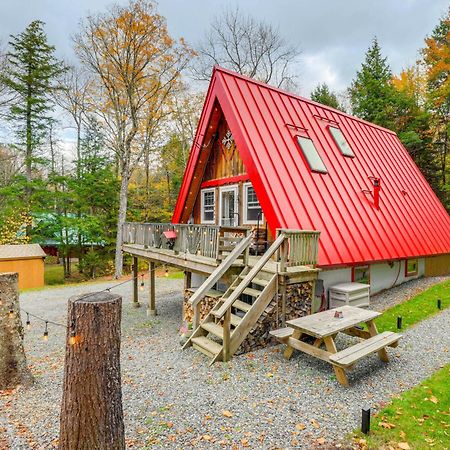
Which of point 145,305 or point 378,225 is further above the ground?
point 378,225

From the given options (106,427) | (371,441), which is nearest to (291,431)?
(371,441)

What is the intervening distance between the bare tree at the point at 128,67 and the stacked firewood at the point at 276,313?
12516mm

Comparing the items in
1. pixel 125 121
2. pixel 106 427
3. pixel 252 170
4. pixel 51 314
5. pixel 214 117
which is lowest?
pixel 51 314

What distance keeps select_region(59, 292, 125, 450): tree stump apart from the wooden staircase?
2839mm

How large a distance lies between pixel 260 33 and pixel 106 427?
82.6 feet

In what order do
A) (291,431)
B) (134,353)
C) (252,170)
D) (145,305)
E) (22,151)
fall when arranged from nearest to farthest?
(291,431) → (134,353) → (252,170) → (145,305) → (22,151)

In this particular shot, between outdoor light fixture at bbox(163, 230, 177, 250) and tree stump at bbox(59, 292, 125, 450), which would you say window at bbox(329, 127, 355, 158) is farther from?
tree stump at bbox(59, 292, 125, 450)

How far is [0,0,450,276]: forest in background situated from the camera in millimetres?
17359

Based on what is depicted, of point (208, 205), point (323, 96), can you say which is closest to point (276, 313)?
point (208, 205)

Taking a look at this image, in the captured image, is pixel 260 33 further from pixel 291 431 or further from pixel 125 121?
pixel 291 431

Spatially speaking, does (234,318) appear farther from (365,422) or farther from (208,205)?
(208,205)

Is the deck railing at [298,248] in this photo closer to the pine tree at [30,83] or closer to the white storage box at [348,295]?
Result: the white storage box at [348,295]

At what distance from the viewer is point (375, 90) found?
2278 centimetres

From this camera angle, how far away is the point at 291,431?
4102mm
